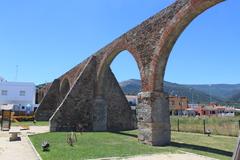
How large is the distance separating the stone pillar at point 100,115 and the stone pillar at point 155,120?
25.1 feet

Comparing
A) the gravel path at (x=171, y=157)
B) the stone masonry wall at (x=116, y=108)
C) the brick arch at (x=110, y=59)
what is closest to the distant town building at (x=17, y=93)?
the stone masonry wall at (x=116, y=108)

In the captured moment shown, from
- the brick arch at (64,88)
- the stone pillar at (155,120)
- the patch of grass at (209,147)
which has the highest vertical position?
the brick arch at (64,88)

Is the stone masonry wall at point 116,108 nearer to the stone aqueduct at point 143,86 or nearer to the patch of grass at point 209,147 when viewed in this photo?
the stone aqueduct at point 143,86

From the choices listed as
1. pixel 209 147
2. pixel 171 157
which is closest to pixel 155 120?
pixel 209 147

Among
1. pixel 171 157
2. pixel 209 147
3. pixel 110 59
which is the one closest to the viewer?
pixel 171 157

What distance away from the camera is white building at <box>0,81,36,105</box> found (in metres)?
46.6

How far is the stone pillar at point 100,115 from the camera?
775 inches

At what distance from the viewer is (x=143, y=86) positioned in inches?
504

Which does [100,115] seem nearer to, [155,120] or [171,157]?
[155,120]

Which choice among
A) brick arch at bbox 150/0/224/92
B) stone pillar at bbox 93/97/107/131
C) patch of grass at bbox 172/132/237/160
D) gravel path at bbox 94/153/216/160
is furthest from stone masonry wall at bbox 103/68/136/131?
gravel path at bbox 94/153/216/160

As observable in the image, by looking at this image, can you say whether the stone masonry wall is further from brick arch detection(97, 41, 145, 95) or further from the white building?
the white building

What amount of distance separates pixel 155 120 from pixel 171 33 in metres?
3.78

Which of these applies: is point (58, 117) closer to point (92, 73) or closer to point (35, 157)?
point (92, 73)

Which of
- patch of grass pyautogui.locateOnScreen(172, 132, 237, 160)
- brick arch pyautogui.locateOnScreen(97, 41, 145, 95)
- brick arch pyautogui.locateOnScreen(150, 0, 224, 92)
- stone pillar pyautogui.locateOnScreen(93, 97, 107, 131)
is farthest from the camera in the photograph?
stone pillar pyautogui.locateOnScreen(93, 97, 107, 131)
